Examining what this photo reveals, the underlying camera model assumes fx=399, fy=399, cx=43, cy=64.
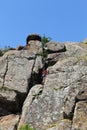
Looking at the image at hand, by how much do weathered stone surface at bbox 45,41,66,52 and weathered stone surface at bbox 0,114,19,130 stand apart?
362 inches

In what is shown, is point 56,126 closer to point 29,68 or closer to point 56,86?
point 56,86

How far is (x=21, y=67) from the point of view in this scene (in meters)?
36.9

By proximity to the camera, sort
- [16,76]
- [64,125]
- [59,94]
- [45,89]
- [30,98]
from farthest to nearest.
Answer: [16,76], [45,89], [30,98], [59,94], [64,125]

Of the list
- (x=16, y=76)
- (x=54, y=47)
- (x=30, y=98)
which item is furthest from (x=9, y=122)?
(x=54, y=47)

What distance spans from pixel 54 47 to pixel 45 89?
8.48 m

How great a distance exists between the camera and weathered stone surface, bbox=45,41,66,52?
131 ft

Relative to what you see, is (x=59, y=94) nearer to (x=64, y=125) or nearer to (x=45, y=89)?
(x=45, y=89)

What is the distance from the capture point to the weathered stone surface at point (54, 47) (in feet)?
131

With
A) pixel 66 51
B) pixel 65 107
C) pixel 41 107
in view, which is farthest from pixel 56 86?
pixel 66 51

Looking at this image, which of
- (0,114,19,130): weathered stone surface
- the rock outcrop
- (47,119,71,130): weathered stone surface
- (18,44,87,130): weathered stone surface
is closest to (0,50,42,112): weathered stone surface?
the rock outcrop

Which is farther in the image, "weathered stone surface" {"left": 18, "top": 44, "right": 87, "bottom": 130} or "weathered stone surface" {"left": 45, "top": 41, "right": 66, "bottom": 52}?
"weathered stone surface" {"left": 45, "top": 41, "right": 66, "bottom": 52}

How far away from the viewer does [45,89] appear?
32.7 meters

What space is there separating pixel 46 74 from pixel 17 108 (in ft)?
12.8

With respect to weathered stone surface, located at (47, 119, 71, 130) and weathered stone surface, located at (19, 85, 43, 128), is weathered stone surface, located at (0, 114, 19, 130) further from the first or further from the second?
weathered stone surface, located at (47, 119, 71, 130)
